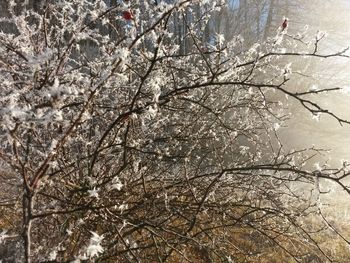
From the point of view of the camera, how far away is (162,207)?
115 inches

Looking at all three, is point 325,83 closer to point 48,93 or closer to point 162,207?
point 162,207

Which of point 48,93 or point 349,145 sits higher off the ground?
point 349,145

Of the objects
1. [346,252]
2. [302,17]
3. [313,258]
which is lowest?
[313,258]

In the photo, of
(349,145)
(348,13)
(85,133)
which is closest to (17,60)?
(85,133)

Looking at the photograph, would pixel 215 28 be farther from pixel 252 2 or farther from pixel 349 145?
pixel 349 145

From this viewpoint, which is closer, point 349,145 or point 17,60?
point 17,60

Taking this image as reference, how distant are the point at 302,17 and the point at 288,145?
436cm

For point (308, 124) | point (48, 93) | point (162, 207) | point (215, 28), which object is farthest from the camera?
point (308, 124)

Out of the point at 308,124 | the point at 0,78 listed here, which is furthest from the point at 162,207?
the point at 308,124

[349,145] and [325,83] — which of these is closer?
[325,83]

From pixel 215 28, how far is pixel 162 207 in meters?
10.8

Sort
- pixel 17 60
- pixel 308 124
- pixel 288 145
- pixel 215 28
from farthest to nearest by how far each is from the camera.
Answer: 1. pixel 288 145
2. pixel 308 124
3. pixel 215 28
4. pixel 17 60

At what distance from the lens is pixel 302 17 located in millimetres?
14211

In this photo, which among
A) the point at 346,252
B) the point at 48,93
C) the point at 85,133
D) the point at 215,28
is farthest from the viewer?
the point at 215,28
